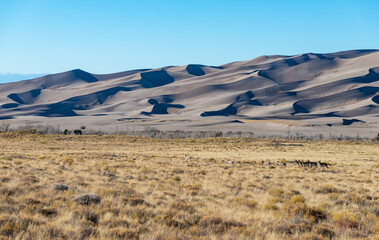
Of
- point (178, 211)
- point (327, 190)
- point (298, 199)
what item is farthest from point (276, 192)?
point (178, 211)

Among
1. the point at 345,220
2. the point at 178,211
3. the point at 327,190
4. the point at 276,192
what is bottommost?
the point at 327,190

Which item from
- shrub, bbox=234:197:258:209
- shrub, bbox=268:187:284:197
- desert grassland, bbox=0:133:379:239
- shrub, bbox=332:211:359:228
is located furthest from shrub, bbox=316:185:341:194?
shrub, bbox=332:211:359:228

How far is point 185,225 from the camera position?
838 cm

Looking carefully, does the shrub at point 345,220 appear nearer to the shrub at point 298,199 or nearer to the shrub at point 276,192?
the shrub at point 298,199

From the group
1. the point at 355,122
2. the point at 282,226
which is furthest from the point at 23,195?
the point at 355,122

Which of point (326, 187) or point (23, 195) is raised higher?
point (23, 195)

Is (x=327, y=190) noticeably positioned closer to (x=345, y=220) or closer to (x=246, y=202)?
(x=246, y=202)

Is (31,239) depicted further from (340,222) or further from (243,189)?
(243,189)

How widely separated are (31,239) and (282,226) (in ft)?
16.5

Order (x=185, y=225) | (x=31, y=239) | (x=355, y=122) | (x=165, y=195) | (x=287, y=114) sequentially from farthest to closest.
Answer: (x=287, y=114) → (x=355, y=122) → (x=165, y=195) → (x=185, y=225) → (x=31, y=239)

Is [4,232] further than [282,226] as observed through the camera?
No

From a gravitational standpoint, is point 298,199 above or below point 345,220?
below

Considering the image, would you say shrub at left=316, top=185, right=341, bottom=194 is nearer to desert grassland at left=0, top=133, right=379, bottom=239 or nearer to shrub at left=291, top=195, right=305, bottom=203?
desert grassland at left=0, top=133, right=379, bottom=239

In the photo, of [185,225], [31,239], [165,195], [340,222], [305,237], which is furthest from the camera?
[165,195]
